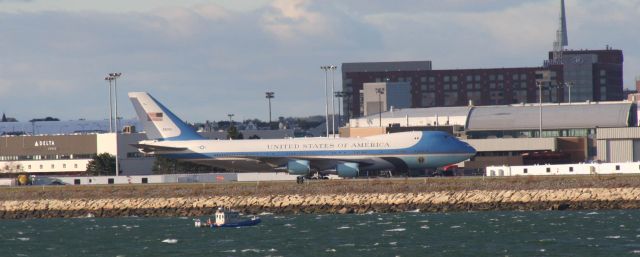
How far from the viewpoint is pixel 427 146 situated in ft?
437

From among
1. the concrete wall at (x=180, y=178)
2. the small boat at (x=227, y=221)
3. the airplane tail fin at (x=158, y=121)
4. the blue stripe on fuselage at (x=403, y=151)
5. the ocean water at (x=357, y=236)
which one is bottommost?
the ocean water at (x=357, y=236)

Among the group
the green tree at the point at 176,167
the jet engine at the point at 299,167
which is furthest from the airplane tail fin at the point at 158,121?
the jet engine at the point at 299,167

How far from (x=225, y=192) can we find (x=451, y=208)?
19034 millimetres

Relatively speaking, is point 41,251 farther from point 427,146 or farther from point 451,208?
point 427,146

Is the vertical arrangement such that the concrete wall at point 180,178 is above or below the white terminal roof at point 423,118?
below

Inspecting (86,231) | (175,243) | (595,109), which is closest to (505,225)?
(175,243)

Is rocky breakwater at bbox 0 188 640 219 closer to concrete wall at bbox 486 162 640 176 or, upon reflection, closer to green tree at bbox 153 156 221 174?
concrete wall at bbox 486 162 640 176

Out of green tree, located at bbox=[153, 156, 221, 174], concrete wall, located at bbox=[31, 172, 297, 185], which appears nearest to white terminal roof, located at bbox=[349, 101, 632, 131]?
green tree, located at bbox=[153, 156, 221, 174]

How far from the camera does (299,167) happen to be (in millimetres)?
135250

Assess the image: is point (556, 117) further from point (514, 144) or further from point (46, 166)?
point (46, 166)

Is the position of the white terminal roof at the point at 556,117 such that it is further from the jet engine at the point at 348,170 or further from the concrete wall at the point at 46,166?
the concrete wall at the point at 46,166

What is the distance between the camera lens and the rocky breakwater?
363ft

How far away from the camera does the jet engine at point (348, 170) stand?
134 m

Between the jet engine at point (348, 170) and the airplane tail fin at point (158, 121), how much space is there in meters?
13.9
